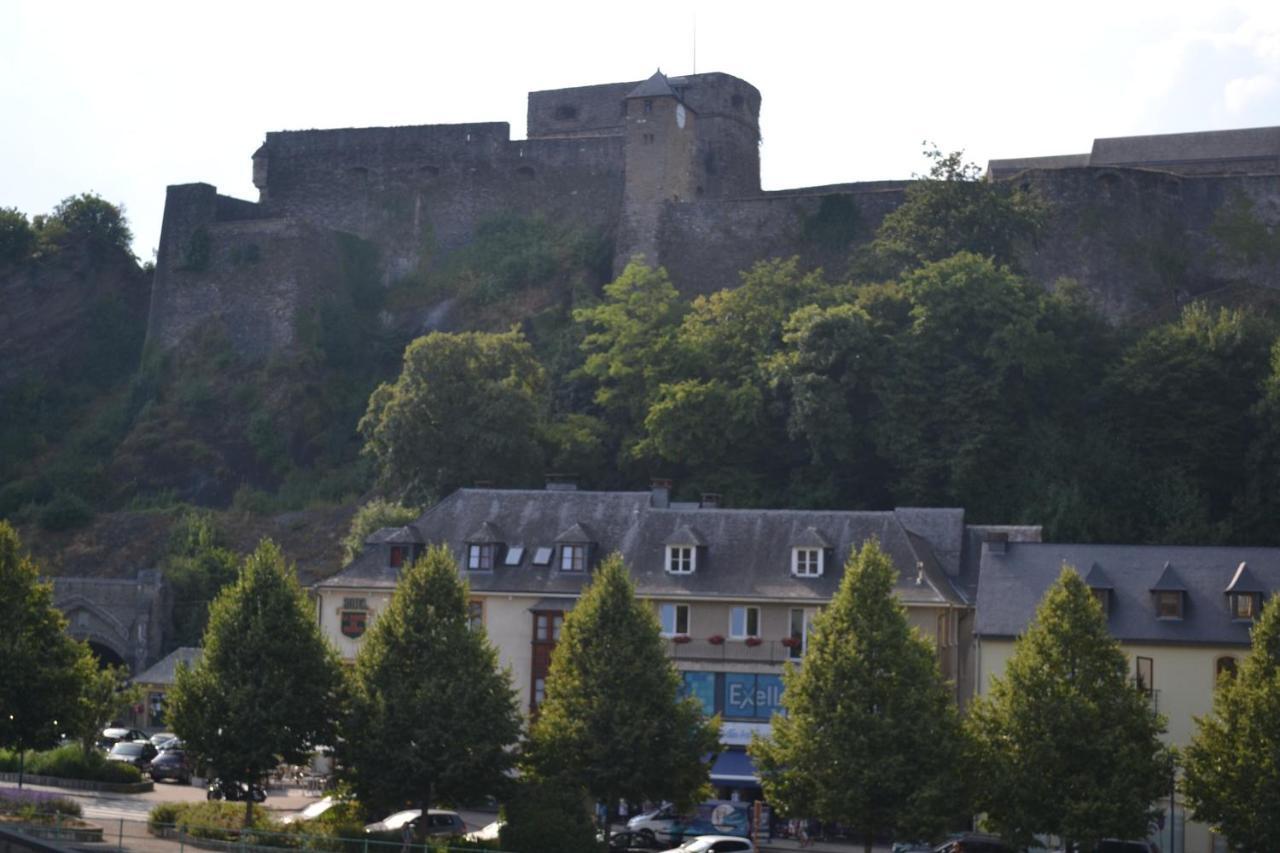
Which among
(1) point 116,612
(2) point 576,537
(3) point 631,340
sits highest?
(3) point 631,340

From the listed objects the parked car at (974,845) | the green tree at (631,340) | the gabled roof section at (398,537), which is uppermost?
the green tree at (631,340)

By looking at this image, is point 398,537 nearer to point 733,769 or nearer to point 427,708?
point 733,769

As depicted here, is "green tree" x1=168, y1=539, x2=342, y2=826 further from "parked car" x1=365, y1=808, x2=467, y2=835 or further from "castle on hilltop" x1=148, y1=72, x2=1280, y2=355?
"castle on hilltop" x1=148, y1=72, x2=1280, y2=355

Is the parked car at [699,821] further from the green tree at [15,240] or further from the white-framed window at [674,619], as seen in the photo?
the green tree at [15,240]

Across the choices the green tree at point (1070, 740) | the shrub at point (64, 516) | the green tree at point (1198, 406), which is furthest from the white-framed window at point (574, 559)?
the shrub at point (64, 516)

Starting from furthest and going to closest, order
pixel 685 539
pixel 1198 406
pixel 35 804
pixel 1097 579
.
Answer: pixel 1198 406 < pixel 685 539 < pixel 1097 579 < pixel 35 804

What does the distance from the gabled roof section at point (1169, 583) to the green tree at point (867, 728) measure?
23.6 feet

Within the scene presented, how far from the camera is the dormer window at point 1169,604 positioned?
43875 mm

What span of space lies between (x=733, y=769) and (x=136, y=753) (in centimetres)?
1490

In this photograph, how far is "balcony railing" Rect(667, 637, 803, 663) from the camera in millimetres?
47281

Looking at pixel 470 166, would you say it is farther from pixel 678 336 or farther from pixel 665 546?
pixel 665 546

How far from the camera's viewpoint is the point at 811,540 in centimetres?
4822

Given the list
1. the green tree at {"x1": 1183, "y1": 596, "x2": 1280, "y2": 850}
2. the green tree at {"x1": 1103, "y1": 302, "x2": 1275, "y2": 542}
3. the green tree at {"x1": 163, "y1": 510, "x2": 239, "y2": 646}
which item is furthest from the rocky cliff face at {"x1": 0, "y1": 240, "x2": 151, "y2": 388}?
the green tree at {"x1": 1183, "y1": 596, "x2": 1280, "y2": 850}

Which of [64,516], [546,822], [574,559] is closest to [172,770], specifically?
[574,559]
